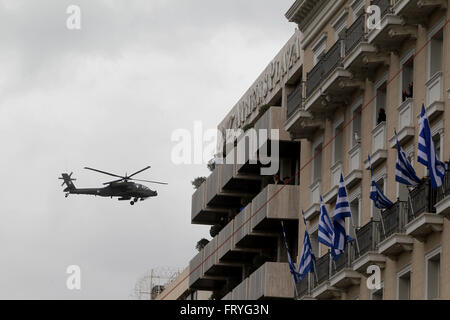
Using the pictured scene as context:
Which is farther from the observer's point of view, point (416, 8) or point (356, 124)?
point (356, 124)

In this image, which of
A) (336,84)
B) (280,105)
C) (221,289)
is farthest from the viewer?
(221,289)

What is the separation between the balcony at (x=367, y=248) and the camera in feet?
198

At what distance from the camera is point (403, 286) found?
5944 centimetres

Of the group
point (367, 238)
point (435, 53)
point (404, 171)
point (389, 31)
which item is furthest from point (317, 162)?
point (404, 171)

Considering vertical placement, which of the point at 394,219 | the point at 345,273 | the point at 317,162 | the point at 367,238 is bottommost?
the point at 345,273

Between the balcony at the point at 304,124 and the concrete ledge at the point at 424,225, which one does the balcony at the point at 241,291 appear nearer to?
the balcony at the point at 304,124

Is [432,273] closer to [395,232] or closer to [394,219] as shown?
[395,232]

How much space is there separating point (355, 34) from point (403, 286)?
403 inches

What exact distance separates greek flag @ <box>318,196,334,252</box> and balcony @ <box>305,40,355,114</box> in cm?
507

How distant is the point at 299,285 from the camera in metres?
68.6

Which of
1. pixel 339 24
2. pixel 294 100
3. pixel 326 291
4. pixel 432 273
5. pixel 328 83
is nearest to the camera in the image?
pixel 432 273
